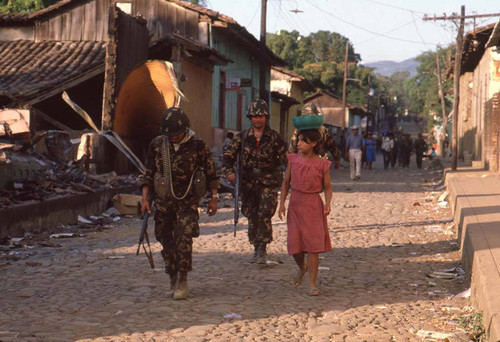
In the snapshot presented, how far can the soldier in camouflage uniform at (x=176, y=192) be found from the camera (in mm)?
6289

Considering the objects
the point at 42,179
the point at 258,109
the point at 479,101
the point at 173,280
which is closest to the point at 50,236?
the point at 42,179

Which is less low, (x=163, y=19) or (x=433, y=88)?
(x=433, y=88)

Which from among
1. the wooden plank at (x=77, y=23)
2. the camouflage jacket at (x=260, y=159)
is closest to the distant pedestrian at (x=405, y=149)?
the wooden plank at (x=77, y=23)

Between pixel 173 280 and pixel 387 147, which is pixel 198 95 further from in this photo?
pixel 387 147

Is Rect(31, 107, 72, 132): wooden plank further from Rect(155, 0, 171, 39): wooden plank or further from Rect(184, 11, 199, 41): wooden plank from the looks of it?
Rect(155, 0, 171, 39): wooden plank

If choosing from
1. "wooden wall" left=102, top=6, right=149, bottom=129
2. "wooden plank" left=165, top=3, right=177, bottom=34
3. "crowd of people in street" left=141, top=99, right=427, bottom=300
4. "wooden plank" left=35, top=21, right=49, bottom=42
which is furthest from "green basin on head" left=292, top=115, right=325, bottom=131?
"wooden plank" left=35, top=21, right=49, bottom=42

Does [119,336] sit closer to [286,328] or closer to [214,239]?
[286,328]

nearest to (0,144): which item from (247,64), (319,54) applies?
(247,64)

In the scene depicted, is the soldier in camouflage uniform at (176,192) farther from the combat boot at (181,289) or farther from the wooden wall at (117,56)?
the wooden wall at (117,56)

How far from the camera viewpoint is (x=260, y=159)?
8.28 meters

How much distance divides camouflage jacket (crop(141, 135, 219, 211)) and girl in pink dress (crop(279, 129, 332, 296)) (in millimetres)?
846

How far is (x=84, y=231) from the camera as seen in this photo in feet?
37.1

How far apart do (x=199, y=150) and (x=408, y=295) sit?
2.29 metres

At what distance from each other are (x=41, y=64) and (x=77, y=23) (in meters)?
4.83
